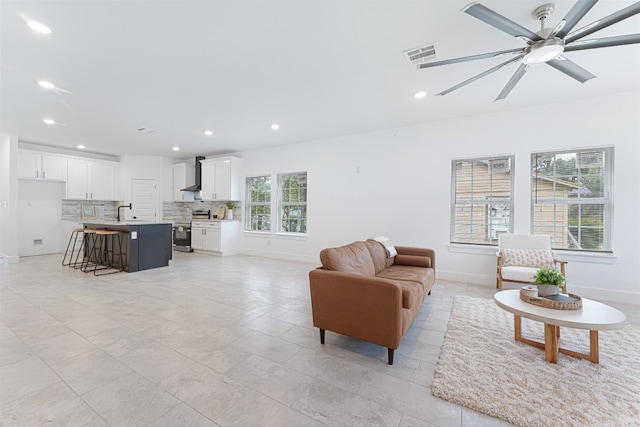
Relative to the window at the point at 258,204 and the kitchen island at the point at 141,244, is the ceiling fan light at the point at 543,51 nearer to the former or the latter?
the window at the point at 258,204

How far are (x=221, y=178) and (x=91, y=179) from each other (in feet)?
11.4

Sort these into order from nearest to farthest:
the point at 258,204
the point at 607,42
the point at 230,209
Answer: the point at 607,42
the point at 258,204
the point at 230,209

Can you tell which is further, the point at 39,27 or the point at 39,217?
the point at 39,217

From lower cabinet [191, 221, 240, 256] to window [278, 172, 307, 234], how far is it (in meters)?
1.43

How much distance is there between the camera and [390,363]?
2100 mm

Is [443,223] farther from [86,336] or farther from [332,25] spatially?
[86,336]

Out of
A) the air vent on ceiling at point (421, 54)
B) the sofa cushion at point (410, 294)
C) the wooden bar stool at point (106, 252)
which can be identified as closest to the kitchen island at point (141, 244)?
the wooden bar stool at point (106, 252)

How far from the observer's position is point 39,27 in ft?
7.45

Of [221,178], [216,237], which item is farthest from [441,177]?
[216,237]

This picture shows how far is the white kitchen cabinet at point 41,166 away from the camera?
5.98 metres

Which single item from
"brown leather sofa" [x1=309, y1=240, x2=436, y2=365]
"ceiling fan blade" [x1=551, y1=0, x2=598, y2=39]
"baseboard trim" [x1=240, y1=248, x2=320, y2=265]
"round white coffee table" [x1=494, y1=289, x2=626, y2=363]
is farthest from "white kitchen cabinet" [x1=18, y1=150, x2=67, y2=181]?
"ceiling fan blade" [x1=551, y1=0, x2=598, y2=39]

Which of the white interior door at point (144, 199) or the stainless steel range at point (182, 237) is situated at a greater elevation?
the white interior door at point (144, 199)

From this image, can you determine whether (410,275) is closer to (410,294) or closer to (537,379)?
(410,294)

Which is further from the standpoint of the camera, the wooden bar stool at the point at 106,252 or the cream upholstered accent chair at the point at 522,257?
the wooden bar stool at the point at 106,252
